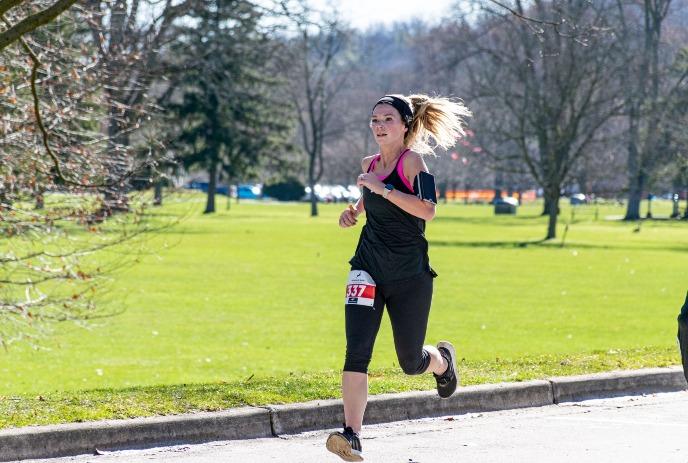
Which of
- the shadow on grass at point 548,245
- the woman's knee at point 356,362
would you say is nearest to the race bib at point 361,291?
the woman's knee at point 356,362

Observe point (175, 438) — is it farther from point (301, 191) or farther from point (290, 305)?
point (301, 191)

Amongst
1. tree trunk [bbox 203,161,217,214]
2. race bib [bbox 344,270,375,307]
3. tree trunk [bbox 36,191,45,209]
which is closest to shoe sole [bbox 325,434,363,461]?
race bib [bbox 344,270,375,307]

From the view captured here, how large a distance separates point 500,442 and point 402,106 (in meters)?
2.09

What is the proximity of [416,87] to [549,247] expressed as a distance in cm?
5214

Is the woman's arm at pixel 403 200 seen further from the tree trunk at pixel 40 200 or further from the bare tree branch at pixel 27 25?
the tree trunk at pixel 40 200

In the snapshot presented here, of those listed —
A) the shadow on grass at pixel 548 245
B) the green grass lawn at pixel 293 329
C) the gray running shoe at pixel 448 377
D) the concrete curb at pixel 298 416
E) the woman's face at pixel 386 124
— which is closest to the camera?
the woman's face at pixel 386 124

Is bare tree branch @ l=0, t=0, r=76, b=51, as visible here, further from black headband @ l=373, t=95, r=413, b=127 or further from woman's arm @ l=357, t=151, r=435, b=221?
woman's arm @ l=357, t=151, r=435, b=221

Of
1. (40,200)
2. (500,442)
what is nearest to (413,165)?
(500,442)

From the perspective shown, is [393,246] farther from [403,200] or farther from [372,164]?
[372,164]

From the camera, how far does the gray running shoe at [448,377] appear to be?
7.93 m

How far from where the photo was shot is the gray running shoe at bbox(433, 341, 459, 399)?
7934mm

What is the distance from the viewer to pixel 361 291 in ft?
22.8

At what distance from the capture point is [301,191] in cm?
11594

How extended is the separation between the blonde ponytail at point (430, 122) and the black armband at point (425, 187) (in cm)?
33
